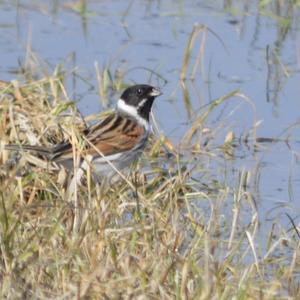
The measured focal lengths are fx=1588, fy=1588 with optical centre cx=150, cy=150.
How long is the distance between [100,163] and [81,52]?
2.40m

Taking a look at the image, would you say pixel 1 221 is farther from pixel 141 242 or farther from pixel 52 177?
pixel 52 177

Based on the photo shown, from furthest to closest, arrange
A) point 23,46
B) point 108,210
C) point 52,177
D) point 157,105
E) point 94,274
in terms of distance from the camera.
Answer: point 23,46, point 157,105, point 52,177, point 108,210, point 94,274

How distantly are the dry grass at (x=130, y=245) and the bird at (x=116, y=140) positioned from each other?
109mm

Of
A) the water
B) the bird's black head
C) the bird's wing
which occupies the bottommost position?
the water

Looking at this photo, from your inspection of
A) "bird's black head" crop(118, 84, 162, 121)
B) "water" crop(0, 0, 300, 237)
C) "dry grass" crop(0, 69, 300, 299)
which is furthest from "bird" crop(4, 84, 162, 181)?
"water" crop(0, 0, 300, 237)

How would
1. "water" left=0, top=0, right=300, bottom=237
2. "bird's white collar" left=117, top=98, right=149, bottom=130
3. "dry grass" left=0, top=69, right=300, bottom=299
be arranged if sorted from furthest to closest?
"water" left=0, top=0, right=300, bottom=237 < "bird's white collar" left=117, top=98, right=149, bottom=130 < "dry grass" left=0, top=69, right=300, bottom=299

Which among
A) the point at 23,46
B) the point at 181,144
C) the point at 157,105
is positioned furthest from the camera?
the point at 23,46

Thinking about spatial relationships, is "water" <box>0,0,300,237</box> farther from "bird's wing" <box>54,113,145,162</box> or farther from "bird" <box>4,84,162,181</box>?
"bird's wing" <box>54,113,145,162</box>

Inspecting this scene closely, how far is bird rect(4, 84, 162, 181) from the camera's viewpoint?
7.35 m

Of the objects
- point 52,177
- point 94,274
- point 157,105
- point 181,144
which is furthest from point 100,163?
point 94,274

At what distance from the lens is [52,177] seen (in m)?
7.52

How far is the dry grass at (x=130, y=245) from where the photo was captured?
551 centimetres

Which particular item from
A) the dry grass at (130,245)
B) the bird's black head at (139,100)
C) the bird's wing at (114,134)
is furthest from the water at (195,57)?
the dry grass at (130,245)

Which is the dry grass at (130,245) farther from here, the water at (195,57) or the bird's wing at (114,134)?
the water at (195,57)
